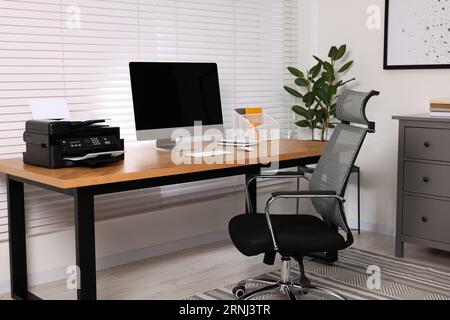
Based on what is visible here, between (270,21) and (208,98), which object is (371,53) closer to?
(270,21)

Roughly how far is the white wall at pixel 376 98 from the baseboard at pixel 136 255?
128cm

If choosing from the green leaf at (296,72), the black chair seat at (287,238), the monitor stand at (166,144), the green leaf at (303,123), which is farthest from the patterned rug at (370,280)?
the green leaf at (296,72)

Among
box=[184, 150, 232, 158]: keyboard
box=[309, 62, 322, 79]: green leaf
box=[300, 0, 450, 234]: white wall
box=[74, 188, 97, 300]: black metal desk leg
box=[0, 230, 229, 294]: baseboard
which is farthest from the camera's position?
box=[309, 62, 322, 79]: green leaf

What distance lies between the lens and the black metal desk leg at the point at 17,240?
326cm

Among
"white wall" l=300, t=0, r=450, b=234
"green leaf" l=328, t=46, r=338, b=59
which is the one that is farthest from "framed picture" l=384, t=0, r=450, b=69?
"green leaf" l=328, t=46, r=338, b=59

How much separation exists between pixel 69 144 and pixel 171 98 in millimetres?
937

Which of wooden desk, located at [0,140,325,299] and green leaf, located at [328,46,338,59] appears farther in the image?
green leaf, located at [328,46,338,59]

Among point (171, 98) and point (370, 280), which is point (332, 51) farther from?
point (370, 280)

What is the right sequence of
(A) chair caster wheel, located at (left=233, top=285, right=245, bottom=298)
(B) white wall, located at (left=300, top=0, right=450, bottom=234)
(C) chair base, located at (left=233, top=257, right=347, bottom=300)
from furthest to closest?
(B) white wall, located at (left=300, top=0, right=450, bottom=234), (A) chair caster wheel, located at (left=233, top=285, right=245, bottom=298), (C) chair base, located at (left=233, top=257, right=347, bottom=300)

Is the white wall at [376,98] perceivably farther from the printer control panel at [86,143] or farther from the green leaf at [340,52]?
the printer control panel at [86,143]

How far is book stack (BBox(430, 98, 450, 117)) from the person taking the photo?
3.79 m

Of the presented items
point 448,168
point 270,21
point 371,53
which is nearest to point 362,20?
point 371,53

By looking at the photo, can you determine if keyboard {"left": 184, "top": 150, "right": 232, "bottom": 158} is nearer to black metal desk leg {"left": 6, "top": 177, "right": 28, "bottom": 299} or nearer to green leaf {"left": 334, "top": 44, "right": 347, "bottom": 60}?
black metal desk leg {"left": 6, "top": 177, "right": 28, "bottom": 299}
